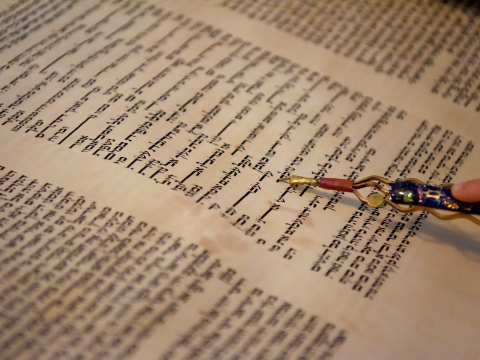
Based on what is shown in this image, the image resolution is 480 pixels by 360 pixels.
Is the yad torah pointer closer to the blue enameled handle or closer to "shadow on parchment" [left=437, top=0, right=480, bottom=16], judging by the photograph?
the blue enameled handle

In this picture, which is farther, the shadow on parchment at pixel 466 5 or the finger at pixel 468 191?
the shadow on parchment at pixel 466 5

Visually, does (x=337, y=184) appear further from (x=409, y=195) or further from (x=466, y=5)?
(x=466, y=5)

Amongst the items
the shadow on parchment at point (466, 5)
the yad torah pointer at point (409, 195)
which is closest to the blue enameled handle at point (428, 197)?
the yad torah pointer at point (409, 195)

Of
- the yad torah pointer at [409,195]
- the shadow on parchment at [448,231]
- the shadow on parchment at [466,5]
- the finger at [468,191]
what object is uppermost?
the shadow on parchment at [466,5]

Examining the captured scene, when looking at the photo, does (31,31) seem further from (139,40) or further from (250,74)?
(250,74)

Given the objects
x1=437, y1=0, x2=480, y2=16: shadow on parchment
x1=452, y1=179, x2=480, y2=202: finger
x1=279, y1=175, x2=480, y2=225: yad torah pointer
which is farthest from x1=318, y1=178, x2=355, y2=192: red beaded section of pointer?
x1=437, y1=0, x2=480, y2=16: shadow on parchment

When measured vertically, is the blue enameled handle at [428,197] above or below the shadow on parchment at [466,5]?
below

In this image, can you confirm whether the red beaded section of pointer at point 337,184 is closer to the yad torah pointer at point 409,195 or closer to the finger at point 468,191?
the yad torah pointer at point 409,195

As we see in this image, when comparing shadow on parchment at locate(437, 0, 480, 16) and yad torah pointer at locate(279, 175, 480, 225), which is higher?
shadow on parchment at locate(437, 0, 480, 16)
